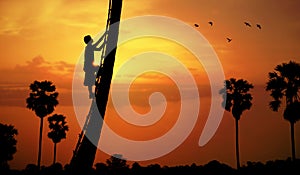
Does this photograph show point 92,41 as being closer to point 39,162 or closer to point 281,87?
point 281,87

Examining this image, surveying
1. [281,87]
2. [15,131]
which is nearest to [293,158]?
[281,87]

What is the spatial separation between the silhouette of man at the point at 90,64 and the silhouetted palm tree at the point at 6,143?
161ft

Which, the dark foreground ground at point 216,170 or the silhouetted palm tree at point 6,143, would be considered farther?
the silhouetted palm tree at point 6,143

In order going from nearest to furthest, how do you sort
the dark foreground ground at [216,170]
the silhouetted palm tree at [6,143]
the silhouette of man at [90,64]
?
the silhouette of man at [90,64]
the dark foreground ground at [216,170]
the silhouetted palm tree at [6,143]

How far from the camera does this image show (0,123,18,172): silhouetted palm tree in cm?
6028

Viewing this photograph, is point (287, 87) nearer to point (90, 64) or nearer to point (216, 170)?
point (216, 170)

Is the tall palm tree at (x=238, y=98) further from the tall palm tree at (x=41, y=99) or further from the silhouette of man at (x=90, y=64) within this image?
the silhouette of man at (x=90, y=64)

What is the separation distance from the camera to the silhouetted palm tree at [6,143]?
60281 millimetres

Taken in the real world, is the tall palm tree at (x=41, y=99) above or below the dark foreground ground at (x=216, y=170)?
Answer: above

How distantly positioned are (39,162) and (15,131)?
10701 millimetres

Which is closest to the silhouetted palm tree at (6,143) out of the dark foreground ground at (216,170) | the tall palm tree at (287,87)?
the dark foreground ground at (216,170)

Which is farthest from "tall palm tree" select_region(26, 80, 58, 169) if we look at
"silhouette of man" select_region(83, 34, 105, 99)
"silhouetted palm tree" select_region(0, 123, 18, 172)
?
"silhouette of man" select_region(83, 34, 105, 99)

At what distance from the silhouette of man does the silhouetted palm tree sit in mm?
48978

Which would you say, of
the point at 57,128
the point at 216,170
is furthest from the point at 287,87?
the point at 57,128
